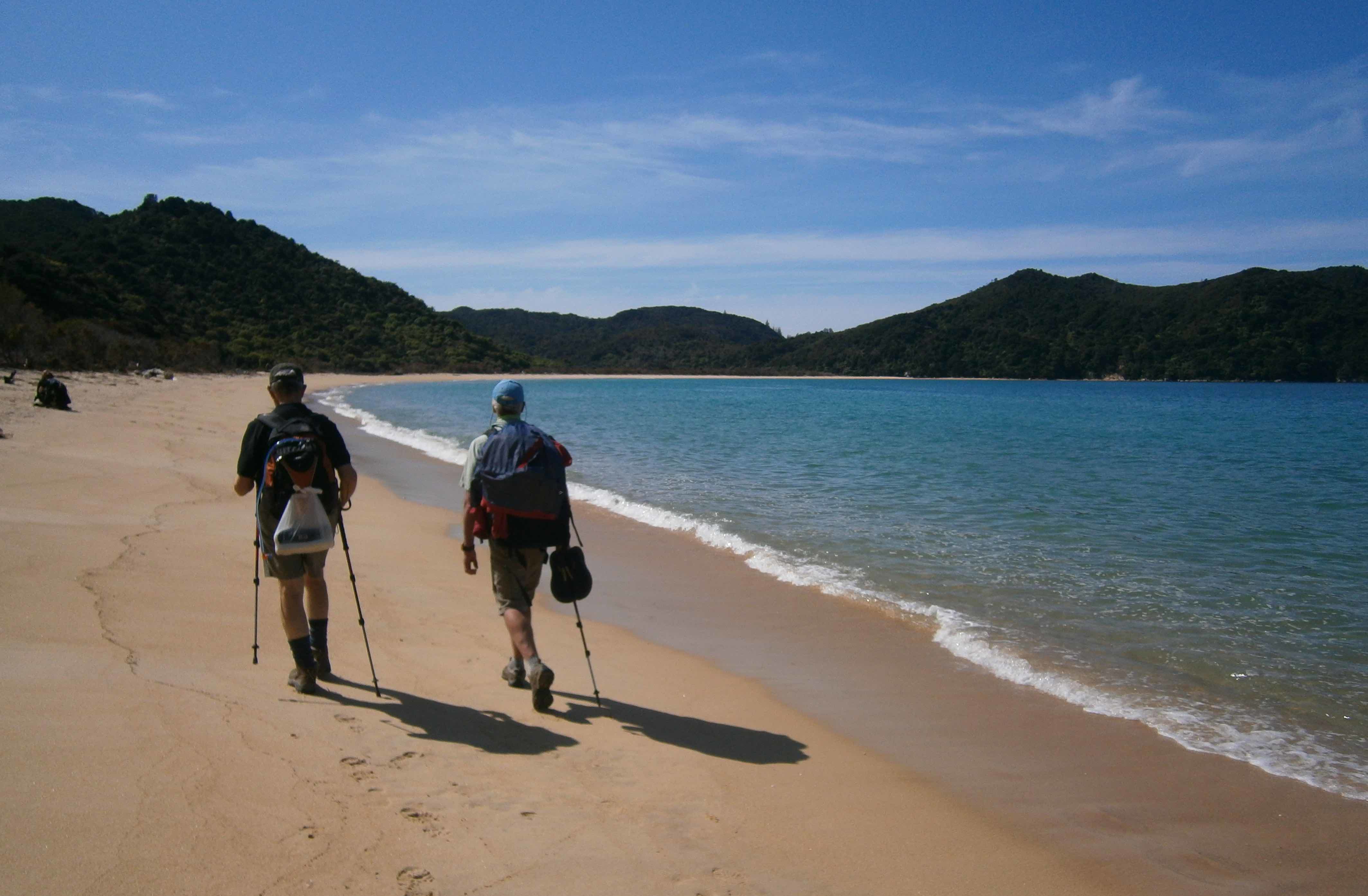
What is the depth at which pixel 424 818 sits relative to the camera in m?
3.21

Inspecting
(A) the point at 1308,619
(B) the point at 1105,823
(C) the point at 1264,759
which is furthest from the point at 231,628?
(A) the point at 1308,619

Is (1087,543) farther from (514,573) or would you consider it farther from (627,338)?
(627,338)

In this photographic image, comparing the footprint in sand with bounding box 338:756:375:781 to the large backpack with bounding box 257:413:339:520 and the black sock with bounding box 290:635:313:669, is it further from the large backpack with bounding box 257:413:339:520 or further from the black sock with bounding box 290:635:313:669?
the large backpack with bounding box 257:413:339:520

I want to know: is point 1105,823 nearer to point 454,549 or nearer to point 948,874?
point 948,874

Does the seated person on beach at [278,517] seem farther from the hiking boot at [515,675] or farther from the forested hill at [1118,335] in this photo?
the forested hill at [1118,335]

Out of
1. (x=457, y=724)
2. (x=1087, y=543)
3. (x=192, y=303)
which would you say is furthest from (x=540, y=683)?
(x=192, y=303)

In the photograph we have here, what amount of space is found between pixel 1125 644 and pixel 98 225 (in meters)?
93.9

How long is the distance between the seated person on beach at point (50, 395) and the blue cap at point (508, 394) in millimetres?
15936

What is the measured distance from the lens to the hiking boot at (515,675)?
4.85 metres

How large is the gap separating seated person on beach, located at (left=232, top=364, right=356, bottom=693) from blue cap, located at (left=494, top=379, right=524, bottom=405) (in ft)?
2.62

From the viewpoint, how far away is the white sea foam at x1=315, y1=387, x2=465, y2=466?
63.8 feet

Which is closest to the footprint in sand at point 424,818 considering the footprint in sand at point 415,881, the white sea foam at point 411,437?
the footprint in sand at point 415,881

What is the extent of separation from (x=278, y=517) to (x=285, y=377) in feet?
2.43

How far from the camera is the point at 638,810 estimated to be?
3.50 m
